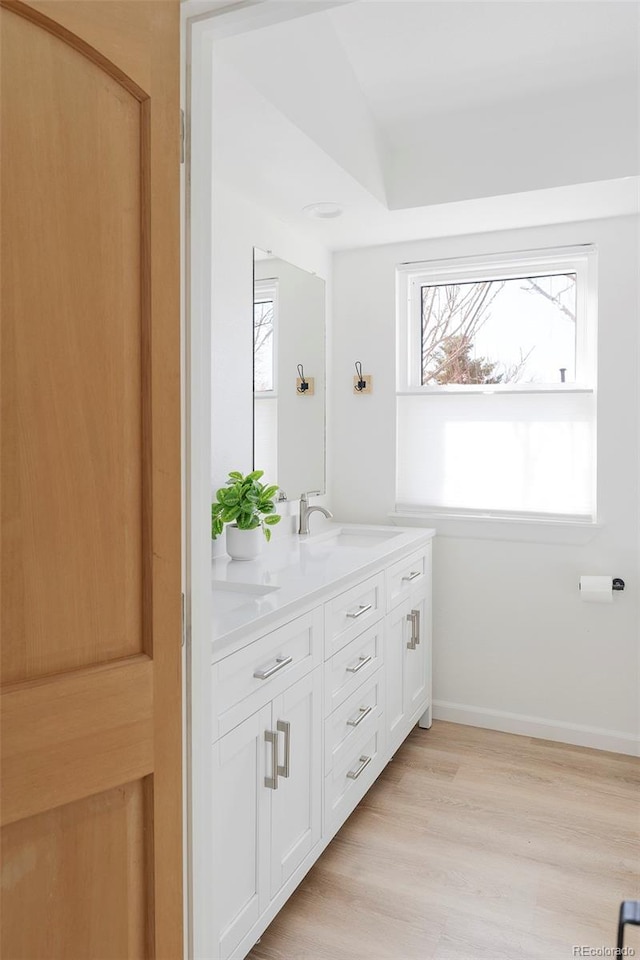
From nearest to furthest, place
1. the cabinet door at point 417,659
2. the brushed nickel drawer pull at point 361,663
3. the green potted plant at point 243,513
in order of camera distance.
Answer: the brushed nickel drawer pull at point 361,663, the green potted plant at point 243,513, the cabinet door at point 417,659

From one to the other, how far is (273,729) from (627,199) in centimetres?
234

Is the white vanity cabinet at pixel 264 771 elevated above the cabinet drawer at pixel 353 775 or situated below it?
above

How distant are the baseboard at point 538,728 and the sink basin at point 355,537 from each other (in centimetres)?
87

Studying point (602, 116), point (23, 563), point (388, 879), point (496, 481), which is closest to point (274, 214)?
point (602, 116)

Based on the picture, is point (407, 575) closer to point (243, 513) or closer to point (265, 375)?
Result: point (243, 513)

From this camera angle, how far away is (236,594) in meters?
1.91

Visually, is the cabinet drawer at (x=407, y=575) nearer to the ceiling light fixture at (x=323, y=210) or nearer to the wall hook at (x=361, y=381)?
the wall hook at (x=361, y=381)

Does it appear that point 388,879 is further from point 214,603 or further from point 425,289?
point 425,289

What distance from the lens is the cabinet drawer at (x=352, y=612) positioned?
79.2 inches

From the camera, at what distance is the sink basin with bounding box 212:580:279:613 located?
1761mm

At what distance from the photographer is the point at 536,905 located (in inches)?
76.2

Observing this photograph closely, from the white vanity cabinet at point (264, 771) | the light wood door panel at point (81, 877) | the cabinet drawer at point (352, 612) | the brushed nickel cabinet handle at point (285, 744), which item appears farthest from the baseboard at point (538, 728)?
the light wood door panel at point (81, 877)

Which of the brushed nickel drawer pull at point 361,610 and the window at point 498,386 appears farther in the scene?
the window at point 498,386

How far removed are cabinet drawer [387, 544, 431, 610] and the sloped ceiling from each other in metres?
1.43
